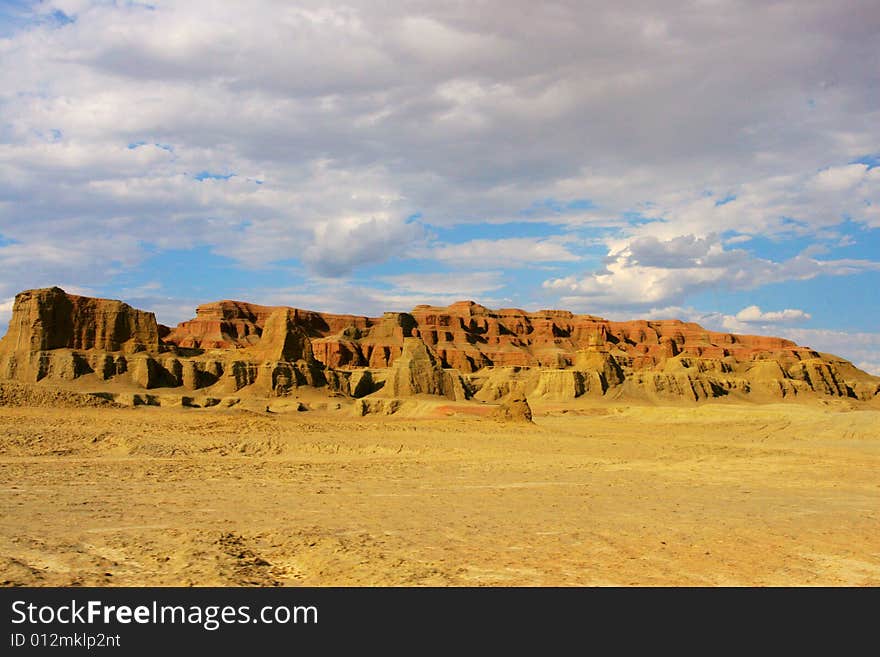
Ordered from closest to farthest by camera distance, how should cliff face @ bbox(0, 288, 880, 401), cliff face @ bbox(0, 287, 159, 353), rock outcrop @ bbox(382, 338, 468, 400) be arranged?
1. rock outcrop @ bbox(382, 338, 468, 400)
2. cliff face @ bbox(0, 288, 880, 401)
3. cliff face @ bbox(0, 287, 159, 353)

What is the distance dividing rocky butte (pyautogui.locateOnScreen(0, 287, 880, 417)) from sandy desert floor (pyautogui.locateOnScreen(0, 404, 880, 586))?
1635 cm

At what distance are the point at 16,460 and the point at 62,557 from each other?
14.9m

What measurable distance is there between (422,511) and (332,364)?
117417 mm

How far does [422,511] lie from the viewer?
42.2 ft

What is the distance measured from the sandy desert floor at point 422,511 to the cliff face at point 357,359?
59.9 ft

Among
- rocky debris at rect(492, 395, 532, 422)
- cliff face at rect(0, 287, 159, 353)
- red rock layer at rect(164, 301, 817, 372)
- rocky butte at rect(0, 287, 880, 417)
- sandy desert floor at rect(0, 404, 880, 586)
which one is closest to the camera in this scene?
sandy desert floor at rect(0, 404, 880, 586)

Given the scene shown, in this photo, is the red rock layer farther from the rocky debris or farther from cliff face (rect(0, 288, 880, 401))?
the rocky debris

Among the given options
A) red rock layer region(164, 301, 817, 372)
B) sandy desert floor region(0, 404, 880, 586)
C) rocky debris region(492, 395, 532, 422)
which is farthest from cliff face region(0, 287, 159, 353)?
red rock layer region(164, 301, 817, 372)

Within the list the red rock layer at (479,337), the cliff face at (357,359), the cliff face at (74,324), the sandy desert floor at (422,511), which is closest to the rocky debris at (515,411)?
the cliff face at (357,359)

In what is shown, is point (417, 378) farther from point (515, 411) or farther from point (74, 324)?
point (74, 324)

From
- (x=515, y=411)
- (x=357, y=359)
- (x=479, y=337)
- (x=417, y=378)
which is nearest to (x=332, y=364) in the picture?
(x=357, y=359)

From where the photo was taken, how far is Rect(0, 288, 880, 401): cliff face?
59.5 meters

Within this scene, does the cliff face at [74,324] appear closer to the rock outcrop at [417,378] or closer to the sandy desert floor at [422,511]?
the rock outcrop at [417,378]

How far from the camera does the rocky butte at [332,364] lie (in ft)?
190
